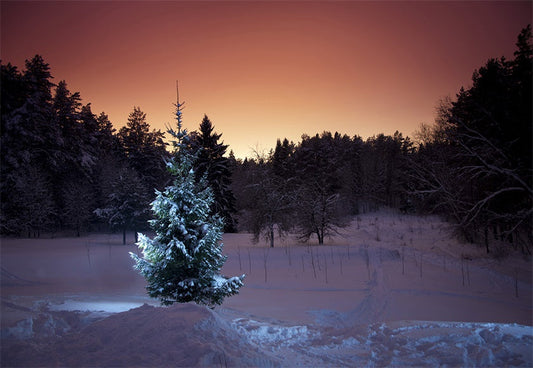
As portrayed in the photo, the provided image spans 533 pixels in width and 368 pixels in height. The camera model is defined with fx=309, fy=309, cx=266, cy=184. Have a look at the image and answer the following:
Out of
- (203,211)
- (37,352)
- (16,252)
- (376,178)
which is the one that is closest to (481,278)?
(203,211)

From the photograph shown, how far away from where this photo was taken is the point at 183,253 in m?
7.10

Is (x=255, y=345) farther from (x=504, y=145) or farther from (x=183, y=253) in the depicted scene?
(x=504, y=145)

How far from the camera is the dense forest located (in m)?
13.0

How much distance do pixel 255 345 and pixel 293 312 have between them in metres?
4.38

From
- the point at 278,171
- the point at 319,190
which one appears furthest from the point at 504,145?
the point at 278,171

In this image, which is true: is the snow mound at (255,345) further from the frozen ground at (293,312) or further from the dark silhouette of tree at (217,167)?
the dark silhouette of tree at (217,167)

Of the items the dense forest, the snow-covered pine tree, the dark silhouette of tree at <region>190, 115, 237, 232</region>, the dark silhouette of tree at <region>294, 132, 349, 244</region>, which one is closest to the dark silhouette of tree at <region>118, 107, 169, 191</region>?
the dense forest

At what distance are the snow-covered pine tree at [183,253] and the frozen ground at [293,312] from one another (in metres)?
0.98

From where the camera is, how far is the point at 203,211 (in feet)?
25.0

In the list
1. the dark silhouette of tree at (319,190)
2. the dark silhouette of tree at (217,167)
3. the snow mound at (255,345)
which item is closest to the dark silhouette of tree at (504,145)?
the snow mound at (255,345)

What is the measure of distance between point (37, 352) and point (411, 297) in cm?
1053

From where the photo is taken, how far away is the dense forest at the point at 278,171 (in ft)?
42.6

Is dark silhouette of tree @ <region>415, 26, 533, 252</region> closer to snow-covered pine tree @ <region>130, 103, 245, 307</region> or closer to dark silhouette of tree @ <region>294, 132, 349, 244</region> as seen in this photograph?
dark silhouette of tree @ <region>294, 132, 349, 244</region>

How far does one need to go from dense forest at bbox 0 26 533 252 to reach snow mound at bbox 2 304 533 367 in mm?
4267
